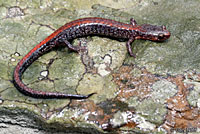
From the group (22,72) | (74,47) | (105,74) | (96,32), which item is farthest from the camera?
(96,32)

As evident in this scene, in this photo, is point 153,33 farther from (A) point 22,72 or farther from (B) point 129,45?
(A) point 22,72

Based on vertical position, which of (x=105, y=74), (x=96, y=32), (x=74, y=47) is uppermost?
(x=96, y=32)

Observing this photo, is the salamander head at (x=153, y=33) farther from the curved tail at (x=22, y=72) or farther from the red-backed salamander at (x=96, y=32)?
the curved tail at (x=22, y=72)

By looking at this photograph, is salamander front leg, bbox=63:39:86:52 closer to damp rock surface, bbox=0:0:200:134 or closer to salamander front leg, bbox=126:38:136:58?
damp rock surface, bbox=0:0:200:134

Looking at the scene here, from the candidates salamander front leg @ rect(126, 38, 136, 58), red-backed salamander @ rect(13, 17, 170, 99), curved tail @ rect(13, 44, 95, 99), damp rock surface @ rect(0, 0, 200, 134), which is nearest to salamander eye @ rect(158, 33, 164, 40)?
red-backed salamander @ rect(13, 17, 170, 99)

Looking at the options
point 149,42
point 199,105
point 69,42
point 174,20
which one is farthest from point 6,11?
point 199,105

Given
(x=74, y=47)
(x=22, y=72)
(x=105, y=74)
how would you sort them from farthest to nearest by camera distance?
(x=74, y=47) → (x=22, y=72) → (x=105, y=74)

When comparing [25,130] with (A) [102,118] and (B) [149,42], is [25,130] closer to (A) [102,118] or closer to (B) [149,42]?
(A) [102,118]

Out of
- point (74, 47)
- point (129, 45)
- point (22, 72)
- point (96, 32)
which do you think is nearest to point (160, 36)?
point (129, 45)

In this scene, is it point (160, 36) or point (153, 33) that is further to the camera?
point (153, 33)
